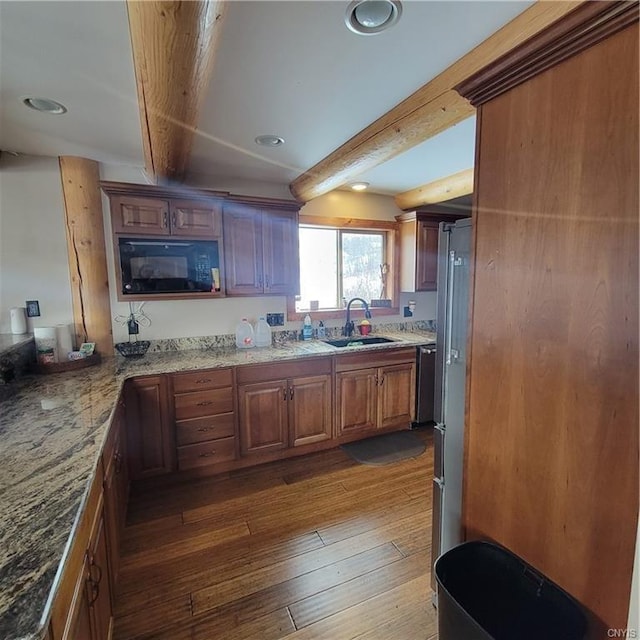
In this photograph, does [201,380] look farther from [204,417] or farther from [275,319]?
[275,319]

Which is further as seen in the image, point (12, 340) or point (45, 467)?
point (12, 340)

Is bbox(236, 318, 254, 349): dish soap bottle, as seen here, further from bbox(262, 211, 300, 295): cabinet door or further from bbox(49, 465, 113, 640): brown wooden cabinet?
bbox(49, 465, 113, 640): brown wooden cabinet

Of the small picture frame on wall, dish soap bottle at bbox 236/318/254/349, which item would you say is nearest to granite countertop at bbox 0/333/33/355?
the small picture frame on wall

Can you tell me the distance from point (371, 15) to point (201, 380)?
231 centimetres

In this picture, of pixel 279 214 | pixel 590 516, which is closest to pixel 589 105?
pixel 590 516

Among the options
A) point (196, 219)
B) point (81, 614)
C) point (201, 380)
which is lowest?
point (81, 614)

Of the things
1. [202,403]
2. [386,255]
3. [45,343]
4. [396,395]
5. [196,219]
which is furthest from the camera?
[386,255]

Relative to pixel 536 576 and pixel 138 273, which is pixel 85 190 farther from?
pixel 536 576

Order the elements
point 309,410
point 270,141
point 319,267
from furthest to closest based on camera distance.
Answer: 1. point 319,267
2. point 309,410
3. point 270,141

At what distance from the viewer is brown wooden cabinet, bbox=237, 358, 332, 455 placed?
9.20ft

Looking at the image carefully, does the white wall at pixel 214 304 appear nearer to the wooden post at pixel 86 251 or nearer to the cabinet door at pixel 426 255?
the wooden post at pixel 86 251

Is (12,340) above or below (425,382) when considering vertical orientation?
above

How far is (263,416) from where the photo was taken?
9.42 feet

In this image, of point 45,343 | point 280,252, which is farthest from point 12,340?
point 280,252
